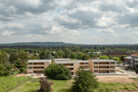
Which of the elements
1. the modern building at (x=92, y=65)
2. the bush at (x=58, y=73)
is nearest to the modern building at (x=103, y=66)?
the modern building at (x=92, y=65)

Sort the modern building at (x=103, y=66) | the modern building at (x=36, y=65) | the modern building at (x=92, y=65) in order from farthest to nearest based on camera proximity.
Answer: the modern building at (x=103, y=66), the modern building at (x=92, y=65), the modern building at (x=36, y=65)

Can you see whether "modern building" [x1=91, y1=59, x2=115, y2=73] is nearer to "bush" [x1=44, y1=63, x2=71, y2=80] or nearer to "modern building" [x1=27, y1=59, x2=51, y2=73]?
Answer: "bush" [x1=44, y1=63, x2=71, y2=80]

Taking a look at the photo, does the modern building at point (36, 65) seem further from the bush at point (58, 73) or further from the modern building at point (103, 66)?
the modern building at point (103, 66)

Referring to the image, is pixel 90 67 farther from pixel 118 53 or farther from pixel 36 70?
pixel 118 53

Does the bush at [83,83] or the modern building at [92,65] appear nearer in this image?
the bush at [83,83]

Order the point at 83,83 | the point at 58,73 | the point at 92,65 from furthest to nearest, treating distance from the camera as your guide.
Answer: the point at 92,65 < the point at 58,73 < the point at 83,83

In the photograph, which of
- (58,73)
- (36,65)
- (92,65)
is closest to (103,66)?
(92,65)

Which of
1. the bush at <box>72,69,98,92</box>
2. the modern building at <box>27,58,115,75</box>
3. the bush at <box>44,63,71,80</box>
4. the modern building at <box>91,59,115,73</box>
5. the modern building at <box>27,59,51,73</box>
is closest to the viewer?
the bush at <box>72,69,98,92</box>

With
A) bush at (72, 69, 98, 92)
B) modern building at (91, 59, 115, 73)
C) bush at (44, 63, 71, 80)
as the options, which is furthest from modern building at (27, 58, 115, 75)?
bush at (72, 69, 98, 92)

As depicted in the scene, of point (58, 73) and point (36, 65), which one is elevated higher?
point (36, 65)

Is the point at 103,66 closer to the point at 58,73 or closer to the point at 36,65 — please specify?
the point at 58,73

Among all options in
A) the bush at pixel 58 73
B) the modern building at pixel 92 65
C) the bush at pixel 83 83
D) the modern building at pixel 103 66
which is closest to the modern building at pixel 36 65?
the modern building at pixel 92 65

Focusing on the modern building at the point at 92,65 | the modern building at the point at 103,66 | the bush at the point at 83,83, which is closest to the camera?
the bush at the point at 83,83

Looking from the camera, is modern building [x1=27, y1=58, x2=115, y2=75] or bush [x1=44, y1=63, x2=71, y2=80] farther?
modern building [x1=27, y1=58, x2=115, y2=75]
